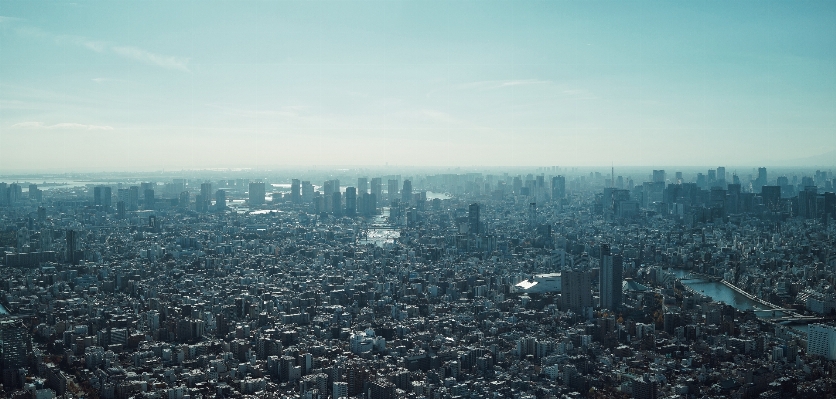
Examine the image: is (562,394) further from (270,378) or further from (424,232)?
(424,232)

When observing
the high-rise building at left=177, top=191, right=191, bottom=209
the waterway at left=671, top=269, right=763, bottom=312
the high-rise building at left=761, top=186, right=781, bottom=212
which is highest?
the high-rise building at left=761, top=186, right=781, bottom=212

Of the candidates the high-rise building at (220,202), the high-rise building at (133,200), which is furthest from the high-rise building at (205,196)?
the high-rise building at (133,200)

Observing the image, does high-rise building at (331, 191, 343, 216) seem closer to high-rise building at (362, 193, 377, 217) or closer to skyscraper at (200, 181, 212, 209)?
high-rise building at (362, 193, 377, 217)

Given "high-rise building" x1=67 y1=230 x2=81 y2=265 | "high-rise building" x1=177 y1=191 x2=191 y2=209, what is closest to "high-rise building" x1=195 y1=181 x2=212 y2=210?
"high-rise building" x1=177 y1=191 x2=191 y2=209

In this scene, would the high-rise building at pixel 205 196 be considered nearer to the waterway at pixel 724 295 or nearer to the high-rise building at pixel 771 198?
the waterway at pixel 724 295

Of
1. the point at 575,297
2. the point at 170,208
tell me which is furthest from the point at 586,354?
the point at 170,208
